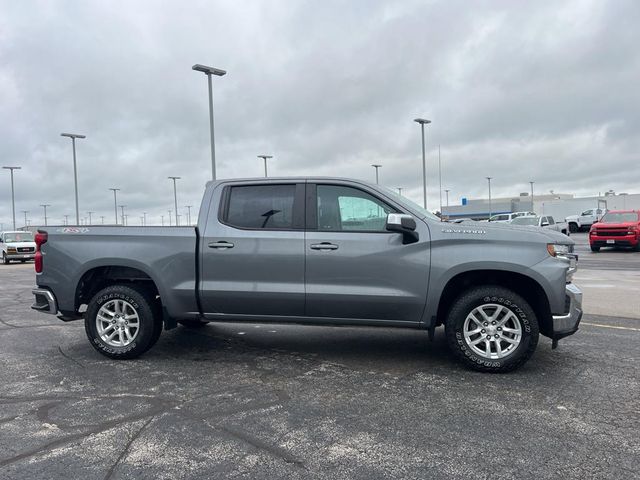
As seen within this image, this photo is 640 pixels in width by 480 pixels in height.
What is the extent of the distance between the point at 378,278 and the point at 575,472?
245 centimetres

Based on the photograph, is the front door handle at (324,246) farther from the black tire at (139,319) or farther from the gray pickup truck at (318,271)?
the black tire at (139,319)

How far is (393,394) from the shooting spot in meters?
4.34

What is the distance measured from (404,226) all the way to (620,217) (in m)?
21.6

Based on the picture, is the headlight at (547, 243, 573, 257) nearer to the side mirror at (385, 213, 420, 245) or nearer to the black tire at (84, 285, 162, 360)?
the side mirror at (385, 213, 420, 245)

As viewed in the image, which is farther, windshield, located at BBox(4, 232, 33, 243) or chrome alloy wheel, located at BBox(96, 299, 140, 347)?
windshield, located at BBox(4, 232, 33, 243)

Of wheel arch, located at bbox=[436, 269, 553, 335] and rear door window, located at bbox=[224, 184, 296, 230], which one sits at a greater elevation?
rear door window, located at bbox=[224, 184, 296, 230]

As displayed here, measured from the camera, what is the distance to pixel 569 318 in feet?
15.7

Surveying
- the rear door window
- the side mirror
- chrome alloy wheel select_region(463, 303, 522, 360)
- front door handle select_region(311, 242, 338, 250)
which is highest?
the rear door window

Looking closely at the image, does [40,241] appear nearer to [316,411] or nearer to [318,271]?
[318,271]

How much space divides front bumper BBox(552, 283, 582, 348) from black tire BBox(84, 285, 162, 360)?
4.15 metres

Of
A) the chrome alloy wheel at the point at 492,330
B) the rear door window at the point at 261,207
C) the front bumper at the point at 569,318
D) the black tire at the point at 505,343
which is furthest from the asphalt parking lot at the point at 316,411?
the rear door window at the point at 261,207

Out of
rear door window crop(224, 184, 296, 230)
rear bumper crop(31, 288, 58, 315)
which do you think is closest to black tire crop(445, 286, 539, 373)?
rear door window crop(224, 184, 296, 230)

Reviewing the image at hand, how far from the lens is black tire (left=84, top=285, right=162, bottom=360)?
5520 mm

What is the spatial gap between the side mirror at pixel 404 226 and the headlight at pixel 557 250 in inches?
48.7
